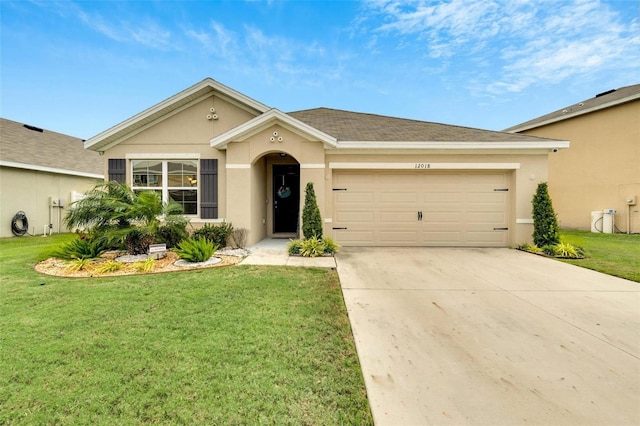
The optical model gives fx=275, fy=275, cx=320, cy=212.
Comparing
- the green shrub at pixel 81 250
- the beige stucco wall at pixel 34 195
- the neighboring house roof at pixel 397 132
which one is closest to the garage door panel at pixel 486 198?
the neighboring house roof at pixel 397 132

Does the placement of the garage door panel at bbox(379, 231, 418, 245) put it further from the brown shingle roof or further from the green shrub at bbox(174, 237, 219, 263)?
the green shrub at bbox(174, 237, 219, 263)

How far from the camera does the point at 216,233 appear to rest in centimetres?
798

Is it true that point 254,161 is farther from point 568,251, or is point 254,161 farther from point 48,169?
point 48,169

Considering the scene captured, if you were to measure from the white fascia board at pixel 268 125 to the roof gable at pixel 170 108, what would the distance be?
1138mm

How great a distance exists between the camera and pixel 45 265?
634 centimetres

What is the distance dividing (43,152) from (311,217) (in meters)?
14.0

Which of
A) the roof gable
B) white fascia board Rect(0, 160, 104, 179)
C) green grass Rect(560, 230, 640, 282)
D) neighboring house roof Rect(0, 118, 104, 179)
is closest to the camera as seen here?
green grass Rect(560, 230, 640, 282)

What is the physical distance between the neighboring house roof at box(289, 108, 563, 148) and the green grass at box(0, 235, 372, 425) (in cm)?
567

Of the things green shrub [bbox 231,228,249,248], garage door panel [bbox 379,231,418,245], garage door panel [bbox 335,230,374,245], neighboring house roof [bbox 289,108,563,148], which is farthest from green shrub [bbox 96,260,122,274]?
garage door panel [bbox 379,231,418,245]

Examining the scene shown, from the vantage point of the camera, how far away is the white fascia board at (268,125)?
7.83 m

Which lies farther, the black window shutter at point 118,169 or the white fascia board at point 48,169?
the white fascia board at point 48,169

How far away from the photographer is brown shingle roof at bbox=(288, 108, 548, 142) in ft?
28.1

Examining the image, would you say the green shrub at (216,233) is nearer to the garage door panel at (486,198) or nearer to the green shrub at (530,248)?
the garage door panel at (486,198)

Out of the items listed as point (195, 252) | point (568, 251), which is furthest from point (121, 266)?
point (568, 251)
